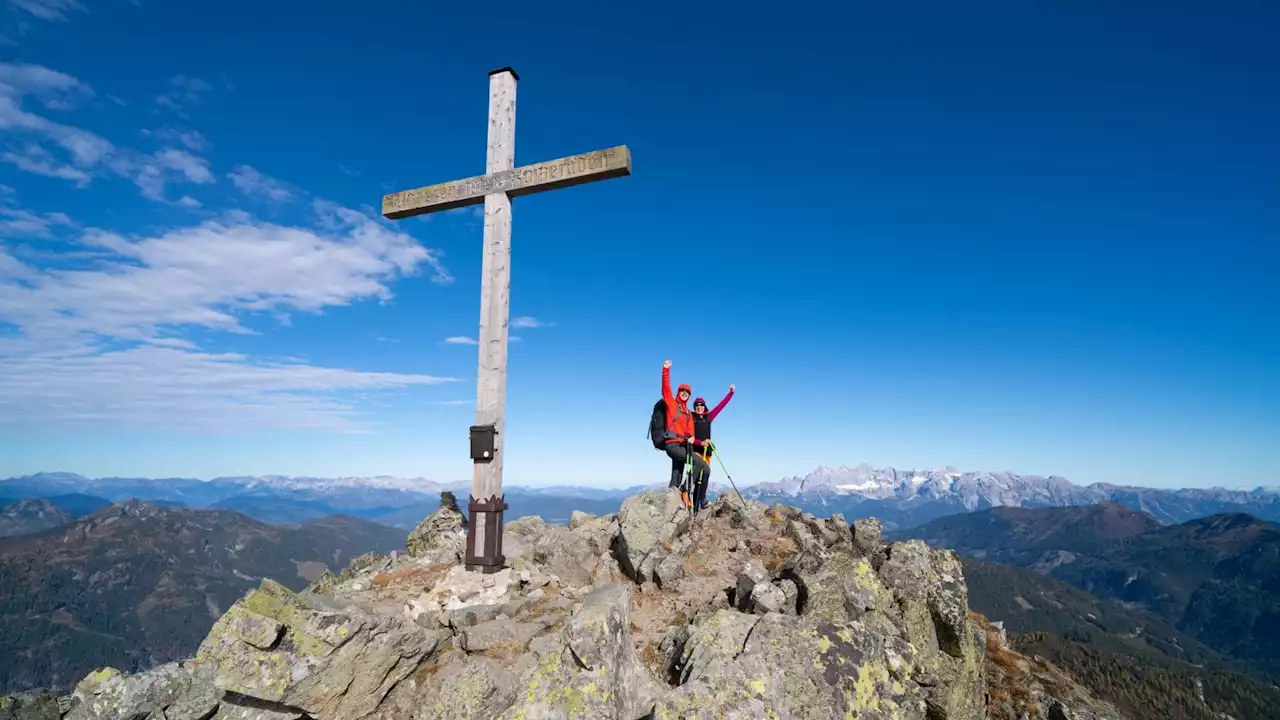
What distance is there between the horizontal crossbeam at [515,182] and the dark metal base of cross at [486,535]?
6.59 m

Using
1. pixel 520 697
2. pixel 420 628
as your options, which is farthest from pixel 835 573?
pixel 420 628

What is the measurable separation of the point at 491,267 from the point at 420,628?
7115 mm

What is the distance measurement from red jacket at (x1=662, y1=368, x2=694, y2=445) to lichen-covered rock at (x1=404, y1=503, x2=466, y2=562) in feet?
19.9

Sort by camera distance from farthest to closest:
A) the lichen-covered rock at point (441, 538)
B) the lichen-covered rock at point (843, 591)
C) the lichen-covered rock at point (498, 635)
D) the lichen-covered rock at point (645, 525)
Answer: the lichen-covered rock at point (441, 538)
the lichen-covered rock at point (645, 525)
the lichen-covered rock at point (843, 591)
the lichen-covered rock at point (498, 635)

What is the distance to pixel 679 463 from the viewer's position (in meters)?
17.1

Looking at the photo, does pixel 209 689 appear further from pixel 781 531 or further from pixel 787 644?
pixel 781 531

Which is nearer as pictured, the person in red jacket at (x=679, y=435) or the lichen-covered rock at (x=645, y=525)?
the lichen-covered rock at (x=645, y=525)

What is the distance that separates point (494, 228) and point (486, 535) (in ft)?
21.0

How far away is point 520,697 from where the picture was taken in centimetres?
731

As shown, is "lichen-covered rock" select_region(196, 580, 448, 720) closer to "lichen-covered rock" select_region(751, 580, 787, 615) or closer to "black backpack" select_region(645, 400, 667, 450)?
"lichen-covered rock" select_region(751, 580, 787, 615)

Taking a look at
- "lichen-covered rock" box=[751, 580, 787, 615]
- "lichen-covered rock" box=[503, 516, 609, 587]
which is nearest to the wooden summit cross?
"lichen-covered rock" box=[503, 516, 609, 587]

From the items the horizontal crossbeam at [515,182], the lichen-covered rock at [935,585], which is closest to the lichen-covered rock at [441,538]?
the horizontal crossbeam at [515,182]

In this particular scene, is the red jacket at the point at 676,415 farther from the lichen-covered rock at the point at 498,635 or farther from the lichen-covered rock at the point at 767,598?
the lichen-covered rock at the point at 498,635

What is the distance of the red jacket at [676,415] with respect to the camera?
16.6m
